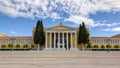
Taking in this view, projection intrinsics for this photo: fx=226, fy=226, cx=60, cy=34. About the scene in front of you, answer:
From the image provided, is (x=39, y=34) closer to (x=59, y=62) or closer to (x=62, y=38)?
(x=62, y=38)

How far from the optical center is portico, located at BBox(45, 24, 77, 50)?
91938 mm

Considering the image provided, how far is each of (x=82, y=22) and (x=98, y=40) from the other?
12.9m

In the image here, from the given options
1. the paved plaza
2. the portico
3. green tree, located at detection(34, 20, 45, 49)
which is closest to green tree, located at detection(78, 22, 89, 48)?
the portico

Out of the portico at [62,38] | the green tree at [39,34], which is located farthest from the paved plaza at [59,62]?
the portico at [62,38]

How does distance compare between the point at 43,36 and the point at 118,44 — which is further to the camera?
the point at 118,44

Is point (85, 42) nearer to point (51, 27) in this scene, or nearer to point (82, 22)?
point (82, 22)

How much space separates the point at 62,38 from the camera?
93125 millimetres

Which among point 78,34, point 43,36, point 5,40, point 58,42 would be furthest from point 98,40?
point 5,40

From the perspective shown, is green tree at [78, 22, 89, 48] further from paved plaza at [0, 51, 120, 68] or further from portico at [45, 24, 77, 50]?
paved plaza at [0, 51, 120, 68]

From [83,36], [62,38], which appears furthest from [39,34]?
[83,36]

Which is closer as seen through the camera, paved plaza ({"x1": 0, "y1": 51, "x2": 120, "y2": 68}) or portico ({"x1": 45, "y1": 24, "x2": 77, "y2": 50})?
paved plaza ({"x1": 0, "y1": 51, "x2": 120, "y2": 68})

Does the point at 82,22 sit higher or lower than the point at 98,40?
higher

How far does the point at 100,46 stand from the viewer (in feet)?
316

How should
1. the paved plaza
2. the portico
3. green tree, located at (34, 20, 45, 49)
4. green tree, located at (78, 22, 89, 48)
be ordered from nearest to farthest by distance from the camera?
the paved plaza
green tree, located at (34, 20, 45, 49)
green tree, located at (78, 22, 89, 48)
the portico
